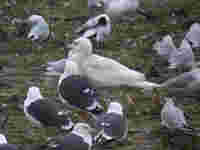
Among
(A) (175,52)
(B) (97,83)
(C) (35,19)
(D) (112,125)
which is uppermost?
(C) (35,19)

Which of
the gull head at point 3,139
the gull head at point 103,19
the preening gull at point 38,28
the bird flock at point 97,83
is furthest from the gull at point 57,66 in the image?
the gull head at point 3,139

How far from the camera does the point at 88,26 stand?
3.59 feet

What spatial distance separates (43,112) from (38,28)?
34cm

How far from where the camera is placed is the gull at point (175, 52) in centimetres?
102

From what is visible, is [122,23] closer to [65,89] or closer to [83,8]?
[83,8]

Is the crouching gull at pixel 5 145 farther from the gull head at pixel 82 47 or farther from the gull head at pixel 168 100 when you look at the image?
the gull head at pixel 168 100

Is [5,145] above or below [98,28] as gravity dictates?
below

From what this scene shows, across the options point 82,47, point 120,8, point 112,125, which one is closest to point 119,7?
point 120,8

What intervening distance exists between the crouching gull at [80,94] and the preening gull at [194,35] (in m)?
0.42

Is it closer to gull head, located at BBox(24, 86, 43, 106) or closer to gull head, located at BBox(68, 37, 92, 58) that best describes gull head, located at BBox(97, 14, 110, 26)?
gull head, located at BBox(68, 37, 92, 58)

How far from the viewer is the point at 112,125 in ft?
3.34

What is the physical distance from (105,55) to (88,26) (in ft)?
0.45

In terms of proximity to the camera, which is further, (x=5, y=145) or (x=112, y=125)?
(x=5, y=145)

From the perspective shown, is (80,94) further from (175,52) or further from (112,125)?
(175,52)
